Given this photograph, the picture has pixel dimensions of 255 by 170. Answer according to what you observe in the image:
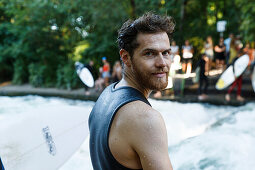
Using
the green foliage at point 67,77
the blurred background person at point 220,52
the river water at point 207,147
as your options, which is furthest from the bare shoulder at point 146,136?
the green foliage at point 67,77

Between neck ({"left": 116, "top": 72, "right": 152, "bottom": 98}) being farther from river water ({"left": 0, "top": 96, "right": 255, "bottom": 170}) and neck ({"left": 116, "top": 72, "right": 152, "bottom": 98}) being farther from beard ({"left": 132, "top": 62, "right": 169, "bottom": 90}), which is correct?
river water ({"left": 0, "top": 96, "right": 255, "bottom": 170})

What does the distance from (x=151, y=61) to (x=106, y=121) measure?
→ 320 millimetres

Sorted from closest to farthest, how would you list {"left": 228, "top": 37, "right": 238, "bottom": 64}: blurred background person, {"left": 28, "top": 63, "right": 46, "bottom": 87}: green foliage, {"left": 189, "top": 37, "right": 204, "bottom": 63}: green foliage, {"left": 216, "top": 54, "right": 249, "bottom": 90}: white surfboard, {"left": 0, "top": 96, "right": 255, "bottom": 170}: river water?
1. {"left": 0, "top": 96, "right": 255, "bottom": 170}: river water
2. {"left": 216, "top": 54, "right": 249, "bottom": 90}: white surfboard
3. {"left": 228, "top": 37, "right": 238, "bottom": 64}: blurred background person
4. {"left": 28, "top": 63, "right": 46, "bottom": 87}: green foliage
5. {"left": 189, "top": 37, "right": 204, "bottom": 63}: green foliage

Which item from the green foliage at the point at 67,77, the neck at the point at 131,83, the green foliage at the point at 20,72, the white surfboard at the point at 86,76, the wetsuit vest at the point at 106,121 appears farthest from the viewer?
the green foliage at the point at 20,72

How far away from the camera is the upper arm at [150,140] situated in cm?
87

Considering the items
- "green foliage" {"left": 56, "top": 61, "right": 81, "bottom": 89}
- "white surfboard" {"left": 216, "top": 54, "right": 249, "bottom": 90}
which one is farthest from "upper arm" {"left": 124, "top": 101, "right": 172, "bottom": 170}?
"green foliage" {"left": 56, "top": 61, "right": 81, "bottom": 89}

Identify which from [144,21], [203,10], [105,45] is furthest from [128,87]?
[203,10]

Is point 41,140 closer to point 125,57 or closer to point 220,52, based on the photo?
point 125,57

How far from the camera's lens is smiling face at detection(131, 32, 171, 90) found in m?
1.05

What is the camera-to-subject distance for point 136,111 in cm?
90

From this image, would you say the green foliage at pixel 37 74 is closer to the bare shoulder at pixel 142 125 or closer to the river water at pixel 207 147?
the river water at pixel 207 147

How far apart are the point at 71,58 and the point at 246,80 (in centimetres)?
721

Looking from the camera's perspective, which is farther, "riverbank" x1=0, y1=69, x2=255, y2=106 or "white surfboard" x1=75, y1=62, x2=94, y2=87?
"white surfboard" x1=75, y1=62, x2=94, y2=87

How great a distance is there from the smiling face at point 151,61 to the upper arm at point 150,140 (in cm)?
22
